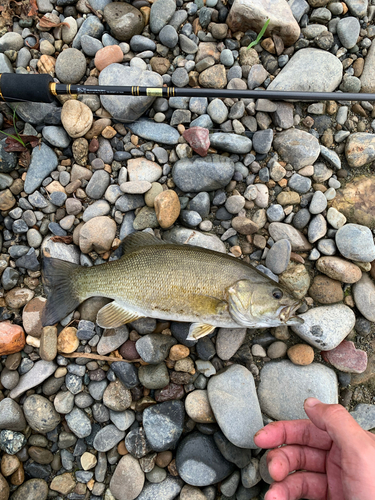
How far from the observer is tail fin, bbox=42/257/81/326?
12.1ft

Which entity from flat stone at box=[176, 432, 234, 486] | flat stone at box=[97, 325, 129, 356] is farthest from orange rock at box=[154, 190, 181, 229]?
flat stone at box=[176, 432, 234, 486]

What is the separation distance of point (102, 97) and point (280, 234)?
2.85m

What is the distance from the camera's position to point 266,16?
3.93 m

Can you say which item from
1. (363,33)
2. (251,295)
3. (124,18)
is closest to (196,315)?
(251,295)

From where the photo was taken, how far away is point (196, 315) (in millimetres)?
3488

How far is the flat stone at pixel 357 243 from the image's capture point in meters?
3.73

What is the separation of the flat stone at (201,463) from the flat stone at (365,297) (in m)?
2.39

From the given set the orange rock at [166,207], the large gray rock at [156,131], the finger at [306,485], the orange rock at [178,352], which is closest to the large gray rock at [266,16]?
the large gray rock at [156,131]

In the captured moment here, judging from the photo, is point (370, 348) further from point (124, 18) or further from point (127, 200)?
point (124, 18)

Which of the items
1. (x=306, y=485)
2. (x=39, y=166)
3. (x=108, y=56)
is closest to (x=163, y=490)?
(x=306, y=485)

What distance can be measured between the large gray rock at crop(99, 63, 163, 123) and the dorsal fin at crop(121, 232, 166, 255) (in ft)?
5.05

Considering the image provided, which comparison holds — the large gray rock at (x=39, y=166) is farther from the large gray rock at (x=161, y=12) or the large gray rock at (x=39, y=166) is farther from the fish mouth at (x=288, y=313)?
the fish mouth at (x=288, y=313)

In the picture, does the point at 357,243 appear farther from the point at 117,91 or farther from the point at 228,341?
the point at 117,91

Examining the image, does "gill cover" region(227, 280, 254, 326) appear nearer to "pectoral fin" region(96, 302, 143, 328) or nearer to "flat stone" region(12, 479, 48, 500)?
"pectoral fin" region(96, 302, 143, 328)
